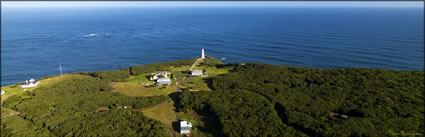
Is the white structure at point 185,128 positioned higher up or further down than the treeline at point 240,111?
further down

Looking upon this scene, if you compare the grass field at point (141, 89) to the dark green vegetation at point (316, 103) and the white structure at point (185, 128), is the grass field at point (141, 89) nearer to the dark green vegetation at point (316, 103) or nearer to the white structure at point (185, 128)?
the dark green vegetation at point (316, 103)

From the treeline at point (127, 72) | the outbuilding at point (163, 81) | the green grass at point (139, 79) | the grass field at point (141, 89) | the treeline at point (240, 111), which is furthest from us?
the treeline at point (127, 72)

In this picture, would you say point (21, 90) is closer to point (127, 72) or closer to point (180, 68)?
point (127, 72)

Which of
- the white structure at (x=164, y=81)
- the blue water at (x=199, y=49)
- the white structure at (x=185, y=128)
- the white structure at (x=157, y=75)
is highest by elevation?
the blue water at (x=199, y=49)

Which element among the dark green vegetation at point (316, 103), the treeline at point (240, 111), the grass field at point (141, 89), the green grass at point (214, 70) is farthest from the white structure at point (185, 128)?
the green grass at point (214, 70)

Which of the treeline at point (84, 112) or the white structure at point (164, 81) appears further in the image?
the white structure at point (164, 81)
